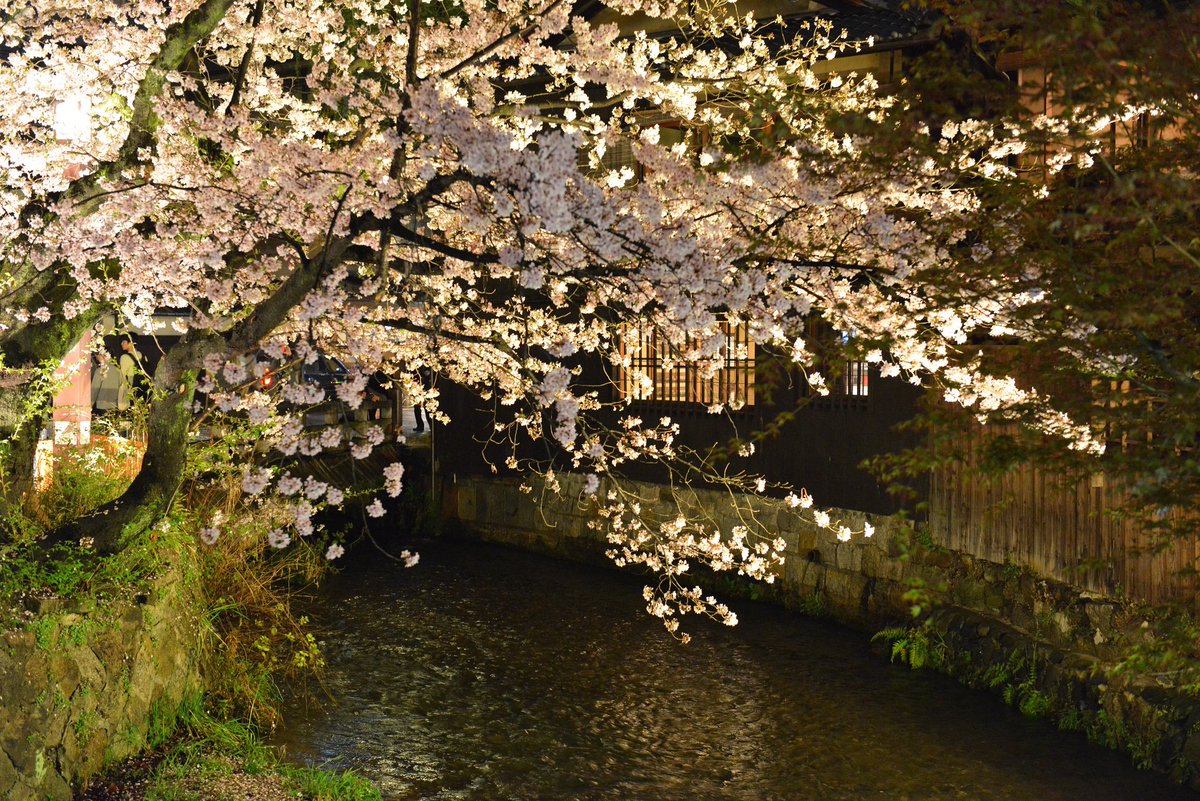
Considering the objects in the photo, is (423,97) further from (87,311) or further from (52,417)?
(52,417)

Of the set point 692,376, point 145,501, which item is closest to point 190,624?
point 145,501

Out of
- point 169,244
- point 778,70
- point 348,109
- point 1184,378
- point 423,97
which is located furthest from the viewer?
point 778,70

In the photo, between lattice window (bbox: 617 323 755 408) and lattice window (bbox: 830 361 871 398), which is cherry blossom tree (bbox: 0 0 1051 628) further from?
A: lattice window (bbox: 617 323 755 408)

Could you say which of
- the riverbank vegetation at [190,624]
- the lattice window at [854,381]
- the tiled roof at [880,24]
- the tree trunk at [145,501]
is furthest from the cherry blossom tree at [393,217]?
the tiled roof at [880,24]

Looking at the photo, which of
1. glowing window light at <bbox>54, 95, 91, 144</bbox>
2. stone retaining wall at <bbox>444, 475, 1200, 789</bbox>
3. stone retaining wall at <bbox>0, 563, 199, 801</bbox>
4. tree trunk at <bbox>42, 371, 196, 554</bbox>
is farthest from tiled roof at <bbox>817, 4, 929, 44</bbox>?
stone retaining wall at <bbox>0, 563, 199, 801</bbox>

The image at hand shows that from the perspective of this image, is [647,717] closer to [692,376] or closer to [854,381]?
[854,381]

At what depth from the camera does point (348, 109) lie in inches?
428

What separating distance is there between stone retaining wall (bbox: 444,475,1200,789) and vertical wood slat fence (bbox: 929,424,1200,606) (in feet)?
0.67

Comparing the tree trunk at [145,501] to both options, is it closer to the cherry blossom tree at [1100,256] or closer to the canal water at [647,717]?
the canal water at [647,717]

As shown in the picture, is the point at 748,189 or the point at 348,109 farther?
the point at 348,109

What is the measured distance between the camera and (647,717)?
37.6 ft

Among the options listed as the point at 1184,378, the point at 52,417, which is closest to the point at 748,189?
the point at 1184,378

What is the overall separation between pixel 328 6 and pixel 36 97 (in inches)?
116

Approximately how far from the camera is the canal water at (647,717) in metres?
9.68
